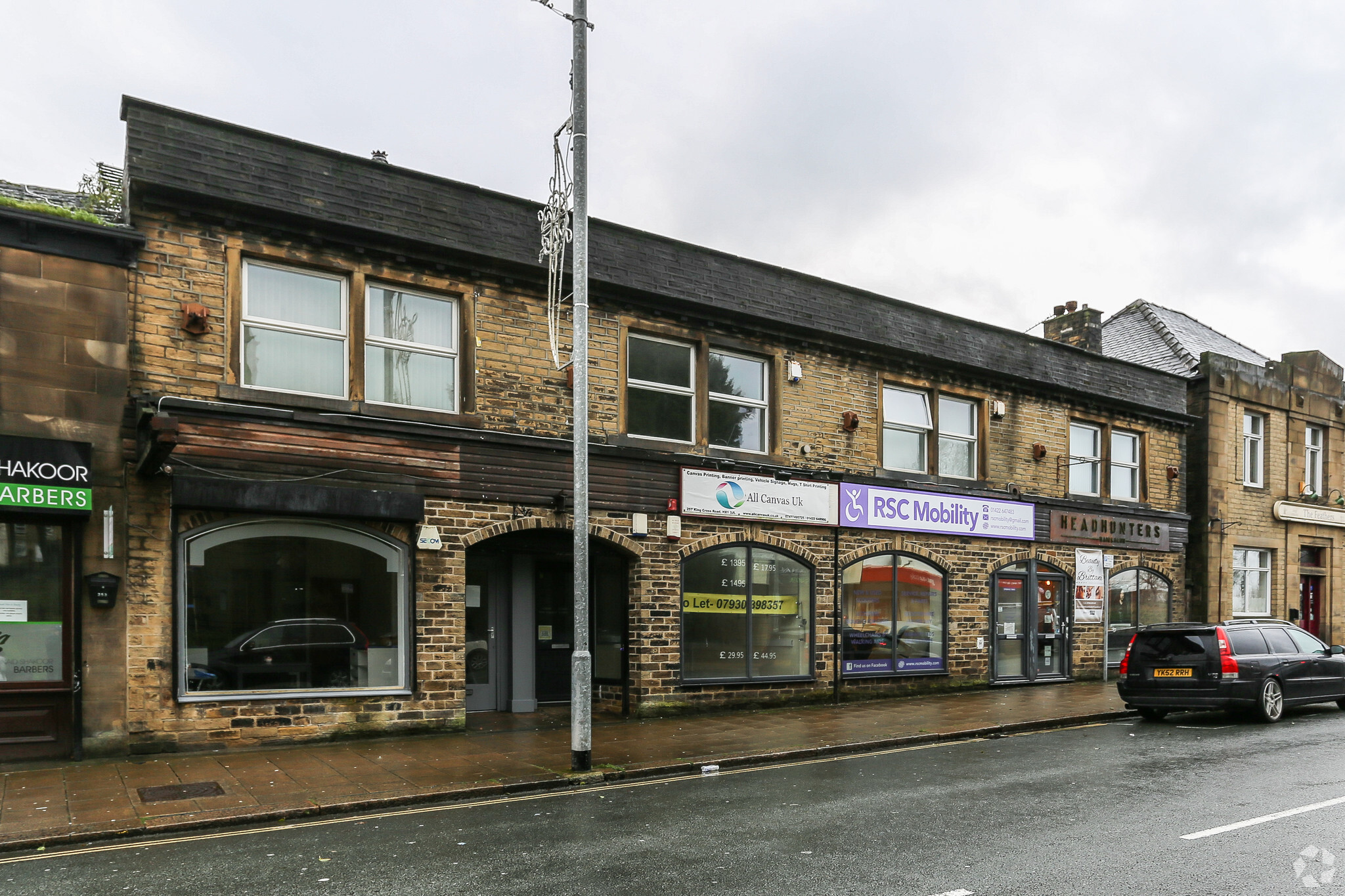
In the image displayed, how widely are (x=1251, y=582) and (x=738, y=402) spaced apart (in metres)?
16.4

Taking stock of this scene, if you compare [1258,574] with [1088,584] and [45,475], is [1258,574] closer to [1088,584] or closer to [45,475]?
[1088,584]

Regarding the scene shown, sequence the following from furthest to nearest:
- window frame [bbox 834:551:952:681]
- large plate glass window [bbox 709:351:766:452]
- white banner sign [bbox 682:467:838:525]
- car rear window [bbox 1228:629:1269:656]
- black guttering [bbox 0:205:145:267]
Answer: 1. window frame [bbox 834:551:952:681]
2. large plate glass window [bbox 709:351:766:452]
3. white banner sign [bbox 682:467:838:525]
4. car rear window [bbox 1228:629:1269:656]
5. black guttering [bbox 0:205:145:267]

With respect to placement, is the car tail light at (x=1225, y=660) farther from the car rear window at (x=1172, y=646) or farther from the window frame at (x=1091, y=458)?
the window frame at (x=1091, y=458)

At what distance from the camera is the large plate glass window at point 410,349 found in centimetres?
1253

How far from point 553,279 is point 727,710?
6.72 m

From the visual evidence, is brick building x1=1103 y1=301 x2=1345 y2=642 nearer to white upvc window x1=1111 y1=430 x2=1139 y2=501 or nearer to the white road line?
white upvc window x1=1111 y1=430 x2=1139 y2=501

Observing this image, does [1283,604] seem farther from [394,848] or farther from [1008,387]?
[394,848]

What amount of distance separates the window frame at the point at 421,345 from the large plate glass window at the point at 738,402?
13.4ft

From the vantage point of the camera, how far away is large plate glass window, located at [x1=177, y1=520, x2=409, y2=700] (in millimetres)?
11211

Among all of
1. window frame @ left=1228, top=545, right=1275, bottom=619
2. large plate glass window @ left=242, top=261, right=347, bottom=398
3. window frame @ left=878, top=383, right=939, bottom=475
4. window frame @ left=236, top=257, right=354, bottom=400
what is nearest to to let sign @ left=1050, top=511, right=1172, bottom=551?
window frame @ left=1228, top=545, right=1275, bottom=619

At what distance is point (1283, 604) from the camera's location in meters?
25.2

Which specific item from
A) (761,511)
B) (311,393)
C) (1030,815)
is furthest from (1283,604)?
(311,393)

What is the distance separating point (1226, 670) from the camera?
14.1 meters

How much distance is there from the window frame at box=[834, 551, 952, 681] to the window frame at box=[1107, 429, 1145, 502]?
225 inches
